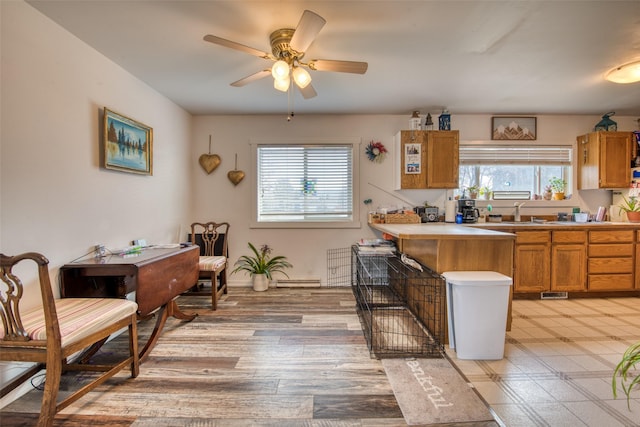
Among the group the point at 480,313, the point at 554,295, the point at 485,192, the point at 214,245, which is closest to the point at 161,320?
the point at 214,245

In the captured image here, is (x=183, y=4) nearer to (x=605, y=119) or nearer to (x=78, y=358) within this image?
(x=78, y=358)

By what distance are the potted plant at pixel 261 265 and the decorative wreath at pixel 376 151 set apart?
69.4 inches

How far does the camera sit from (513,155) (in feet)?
12.1

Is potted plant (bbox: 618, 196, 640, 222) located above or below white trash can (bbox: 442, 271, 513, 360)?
above

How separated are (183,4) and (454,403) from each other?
2.73 meters

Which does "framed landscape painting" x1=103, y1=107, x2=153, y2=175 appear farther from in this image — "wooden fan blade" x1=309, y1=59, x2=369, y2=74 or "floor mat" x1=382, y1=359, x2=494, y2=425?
"floor mat" x1=382, y1=359, x2=494, y2=425

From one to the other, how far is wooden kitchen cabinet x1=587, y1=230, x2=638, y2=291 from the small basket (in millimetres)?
1906

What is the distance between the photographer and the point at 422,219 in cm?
357

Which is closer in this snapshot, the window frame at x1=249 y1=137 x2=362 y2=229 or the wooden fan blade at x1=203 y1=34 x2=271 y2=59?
the wooden fan blade at x1=203 y1=34 x2=271 y2=59

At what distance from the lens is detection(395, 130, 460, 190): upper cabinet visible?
11.0 feet

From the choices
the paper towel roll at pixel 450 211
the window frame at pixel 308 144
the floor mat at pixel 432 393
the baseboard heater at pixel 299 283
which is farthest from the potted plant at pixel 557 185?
the baseboard heater at pixel 299 283

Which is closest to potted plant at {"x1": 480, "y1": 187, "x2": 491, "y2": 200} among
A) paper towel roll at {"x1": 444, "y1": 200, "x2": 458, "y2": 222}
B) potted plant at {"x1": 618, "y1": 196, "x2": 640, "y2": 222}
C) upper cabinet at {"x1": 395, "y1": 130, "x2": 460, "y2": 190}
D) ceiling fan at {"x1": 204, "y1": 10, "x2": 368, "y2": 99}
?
paper towel roll at {"x1": 444, "y1": 200, "x2": 458, "y2": 222}

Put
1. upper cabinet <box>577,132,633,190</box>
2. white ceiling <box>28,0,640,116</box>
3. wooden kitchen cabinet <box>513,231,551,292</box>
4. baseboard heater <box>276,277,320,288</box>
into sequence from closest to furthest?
1. white ceiling <box>28,0,640,116</box>
2. wooden kitchen cabinet <box>513,231,551,292</box>
3. upper cabinet <box>577,132,633,190</box>
4. baseboard heater <box>276,277,320,288</box>

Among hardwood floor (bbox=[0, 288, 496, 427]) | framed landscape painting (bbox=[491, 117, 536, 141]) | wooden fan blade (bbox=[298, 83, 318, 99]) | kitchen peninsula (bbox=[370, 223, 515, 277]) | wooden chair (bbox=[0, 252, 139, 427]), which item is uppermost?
framed landscape painting (bbox=[491, 117, 536, 141])
